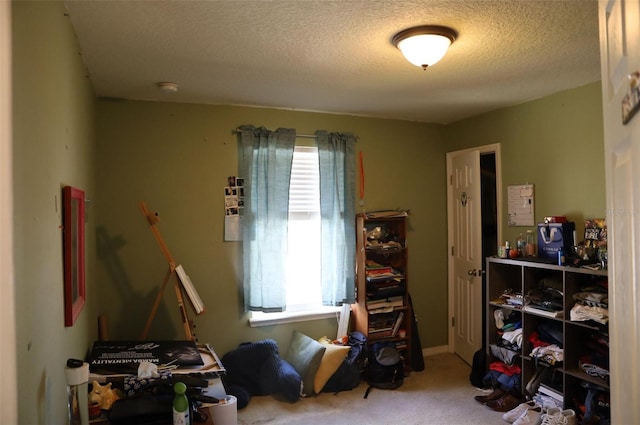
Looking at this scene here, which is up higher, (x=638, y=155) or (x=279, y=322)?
(x=638, y=155)

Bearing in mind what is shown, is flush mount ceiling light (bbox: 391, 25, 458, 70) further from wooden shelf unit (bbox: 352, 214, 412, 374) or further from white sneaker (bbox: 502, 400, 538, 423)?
white sneaker (bbox: 502, 400, 538, 423)

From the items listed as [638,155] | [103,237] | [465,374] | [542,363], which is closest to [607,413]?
[542,363]

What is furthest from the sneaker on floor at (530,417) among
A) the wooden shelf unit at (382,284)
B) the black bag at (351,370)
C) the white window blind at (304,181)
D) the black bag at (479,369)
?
the white window blind at (304,181)

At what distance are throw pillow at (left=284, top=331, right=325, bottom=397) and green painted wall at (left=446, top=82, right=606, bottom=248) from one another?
6.45 feet

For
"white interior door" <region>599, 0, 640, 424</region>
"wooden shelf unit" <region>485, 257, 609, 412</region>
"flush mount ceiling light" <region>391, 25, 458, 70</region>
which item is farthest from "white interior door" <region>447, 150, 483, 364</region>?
"white interior door" <region>599, 0, 640, 424</region>

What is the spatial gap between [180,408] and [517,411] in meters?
2.45

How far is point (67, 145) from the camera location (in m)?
1.96

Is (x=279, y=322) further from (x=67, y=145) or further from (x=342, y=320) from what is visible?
(x=67, y=145)

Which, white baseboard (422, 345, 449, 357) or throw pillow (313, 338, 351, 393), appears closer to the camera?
throw pillow (313, 338, 351, 393)

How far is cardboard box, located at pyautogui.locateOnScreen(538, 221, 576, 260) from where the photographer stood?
10.5 feet

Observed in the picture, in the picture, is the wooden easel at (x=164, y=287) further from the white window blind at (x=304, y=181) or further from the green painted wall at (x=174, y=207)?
the white window blind at (x=304, y=181)

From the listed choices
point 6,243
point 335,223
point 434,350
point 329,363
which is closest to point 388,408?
point 329,363

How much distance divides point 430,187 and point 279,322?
206cm

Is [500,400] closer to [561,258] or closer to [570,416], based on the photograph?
[570,416]
